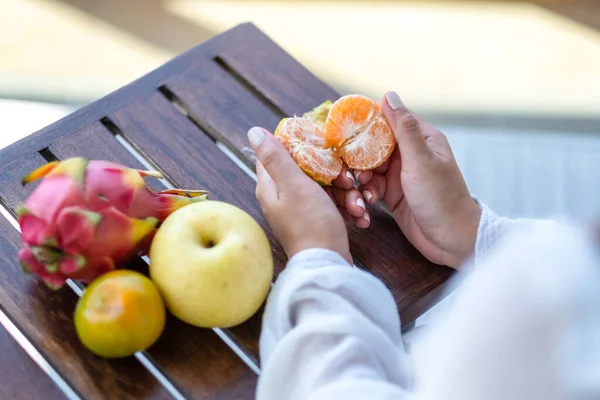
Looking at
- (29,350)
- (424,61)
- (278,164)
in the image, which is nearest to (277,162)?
(278,164)

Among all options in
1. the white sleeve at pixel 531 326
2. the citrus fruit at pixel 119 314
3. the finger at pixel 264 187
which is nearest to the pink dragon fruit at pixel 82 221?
the citrus fruit at pixel 119 314

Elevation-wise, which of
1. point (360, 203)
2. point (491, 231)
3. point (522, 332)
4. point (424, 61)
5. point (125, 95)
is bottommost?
point (424, 61)

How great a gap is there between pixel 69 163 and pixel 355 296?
35 centimetres

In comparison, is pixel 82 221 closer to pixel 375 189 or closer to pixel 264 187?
pixel 264 187

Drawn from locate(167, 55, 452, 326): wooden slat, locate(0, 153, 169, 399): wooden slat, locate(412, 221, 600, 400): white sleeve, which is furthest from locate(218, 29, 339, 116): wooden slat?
locate(412, 221, 600, 400): white sleeve

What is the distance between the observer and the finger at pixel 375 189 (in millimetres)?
961

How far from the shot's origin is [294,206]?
85 centimetres

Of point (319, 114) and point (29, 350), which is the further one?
point (319, 114)

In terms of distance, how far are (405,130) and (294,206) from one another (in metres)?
0.19

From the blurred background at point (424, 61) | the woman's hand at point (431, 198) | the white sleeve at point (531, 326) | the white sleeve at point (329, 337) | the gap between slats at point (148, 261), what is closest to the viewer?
the white sleeve at point (531, 326)

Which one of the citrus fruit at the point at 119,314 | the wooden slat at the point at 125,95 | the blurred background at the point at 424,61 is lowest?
the blurred background at the point at 424,61

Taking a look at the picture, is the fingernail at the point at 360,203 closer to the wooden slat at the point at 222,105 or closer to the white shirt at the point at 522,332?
the wooden slat at the point at 222,105

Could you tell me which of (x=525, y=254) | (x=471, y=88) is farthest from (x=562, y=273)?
(x=471, y=88)

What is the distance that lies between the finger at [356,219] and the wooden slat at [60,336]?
336 millimetres
